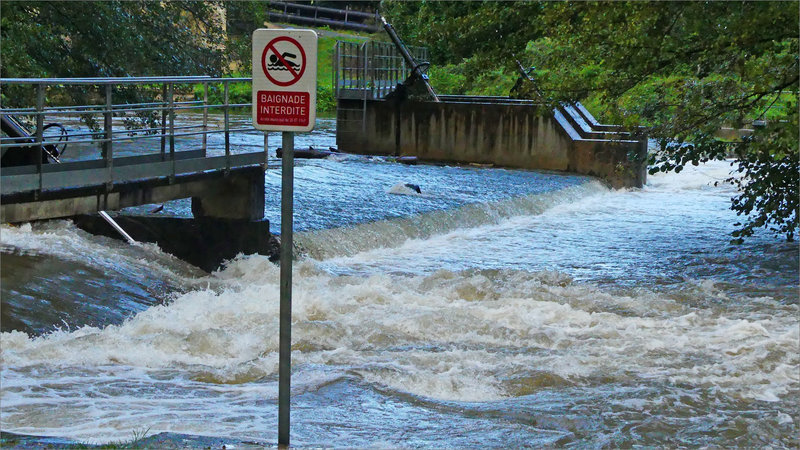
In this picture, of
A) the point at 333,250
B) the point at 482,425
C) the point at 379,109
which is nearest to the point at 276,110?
the point at 482,425

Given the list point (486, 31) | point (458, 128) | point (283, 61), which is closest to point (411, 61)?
point (458, 128)

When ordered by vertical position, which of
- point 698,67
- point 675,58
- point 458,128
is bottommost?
point 458,128

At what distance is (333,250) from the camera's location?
1591cm

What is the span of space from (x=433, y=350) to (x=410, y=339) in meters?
0.47

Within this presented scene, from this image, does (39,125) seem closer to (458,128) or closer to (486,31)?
(486,31)

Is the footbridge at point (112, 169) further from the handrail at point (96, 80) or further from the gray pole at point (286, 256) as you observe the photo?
the gray pole at point (286, 256)

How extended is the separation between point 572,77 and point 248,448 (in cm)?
1070

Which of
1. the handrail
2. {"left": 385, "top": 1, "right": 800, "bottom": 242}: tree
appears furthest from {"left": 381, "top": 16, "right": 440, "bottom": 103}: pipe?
the handrail

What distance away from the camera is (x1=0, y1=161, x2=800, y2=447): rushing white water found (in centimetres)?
797

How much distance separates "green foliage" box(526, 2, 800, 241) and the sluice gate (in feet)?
32.6

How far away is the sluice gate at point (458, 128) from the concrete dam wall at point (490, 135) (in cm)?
3

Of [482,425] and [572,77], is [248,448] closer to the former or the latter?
[482,425]

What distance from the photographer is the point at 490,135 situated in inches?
1095

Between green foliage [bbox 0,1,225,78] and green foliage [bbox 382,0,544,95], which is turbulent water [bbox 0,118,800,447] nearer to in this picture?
green foliage [bbox 382,0,544,95]
